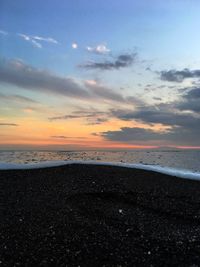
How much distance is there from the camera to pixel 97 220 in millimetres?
9344

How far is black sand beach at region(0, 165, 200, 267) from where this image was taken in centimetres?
732

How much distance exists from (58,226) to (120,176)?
653 centimetres

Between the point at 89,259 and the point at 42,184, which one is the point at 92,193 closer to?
the point at 42,184

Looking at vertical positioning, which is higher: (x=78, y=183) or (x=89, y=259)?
(x=78, y=183)

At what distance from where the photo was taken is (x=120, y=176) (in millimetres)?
14812

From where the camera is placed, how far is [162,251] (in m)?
7.77

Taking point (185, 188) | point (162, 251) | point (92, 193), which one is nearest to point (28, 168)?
point (92, 193)

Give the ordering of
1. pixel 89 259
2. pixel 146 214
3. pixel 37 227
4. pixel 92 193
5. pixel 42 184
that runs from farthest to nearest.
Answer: pixel 42 184
pixel 92 193
pixel 146 214
pixel 37 227
pixel 89 259

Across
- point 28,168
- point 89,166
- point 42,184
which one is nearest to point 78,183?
point 42,184

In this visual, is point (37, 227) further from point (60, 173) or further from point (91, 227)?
point (60, 173)

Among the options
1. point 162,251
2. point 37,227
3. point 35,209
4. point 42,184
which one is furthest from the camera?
point 42,184

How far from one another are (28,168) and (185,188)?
7012mm

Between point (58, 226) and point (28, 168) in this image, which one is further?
point (28, 168)

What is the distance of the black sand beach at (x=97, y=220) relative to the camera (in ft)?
24.0
